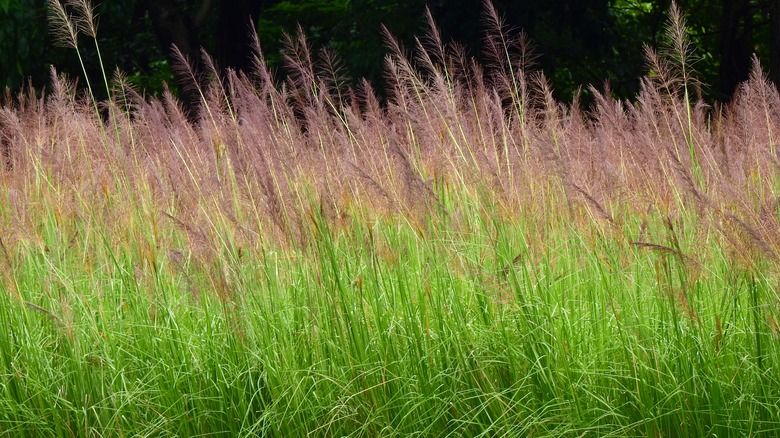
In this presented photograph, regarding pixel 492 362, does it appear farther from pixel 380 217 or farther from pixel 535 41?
pixel 535 41

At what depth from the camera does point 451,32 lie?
1148 centimetres

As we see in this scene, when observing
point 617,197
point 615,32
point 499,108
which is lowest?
point 615,32

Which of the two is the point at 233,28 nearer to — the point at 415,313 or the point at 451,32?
the point at 451,32

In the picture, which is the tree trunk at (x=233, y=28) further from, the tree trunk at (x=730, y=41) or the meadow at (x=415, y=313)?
the meadow at (x=415, y=313)

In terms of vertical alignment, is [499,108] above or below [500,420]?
above

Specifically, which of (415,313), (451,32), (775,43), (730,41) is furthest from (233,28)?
(415,313)

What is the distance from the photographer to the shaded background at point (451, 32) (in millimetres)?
11336

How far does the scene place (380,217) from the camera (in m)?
3.93

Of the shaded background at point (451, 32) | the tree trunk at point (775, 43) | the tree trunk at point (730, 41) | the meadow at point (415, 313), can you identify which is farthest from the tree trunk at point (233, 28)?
the meadow at point (415, 313)

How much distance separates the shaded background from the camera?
1134 centimetres

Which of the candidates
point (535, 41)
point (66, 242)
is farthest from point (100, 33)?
point (66, 242)

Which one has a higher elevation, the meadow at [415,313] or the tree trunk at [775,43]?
the meadow at [415,313]

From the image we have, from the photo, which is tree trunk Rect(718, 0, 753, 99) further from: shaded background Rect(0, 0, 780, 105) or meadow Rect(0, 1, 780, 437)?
meadow Rect(0, 1, 780, 437)

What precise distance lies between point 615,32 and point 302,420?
32.5 feet
